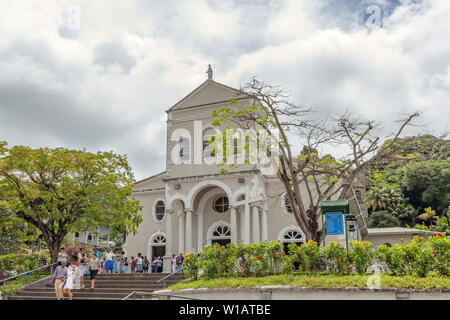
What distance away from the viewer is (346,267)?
11500mm

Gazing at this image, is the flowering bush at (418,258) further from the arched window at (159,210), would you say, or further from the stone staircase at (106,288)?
the arched window at (159,210)

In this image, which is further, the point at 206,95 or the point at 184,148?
the point at 206,95

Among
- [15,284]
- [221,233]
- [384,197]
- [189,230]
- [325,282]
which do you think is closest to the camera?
[325,282]

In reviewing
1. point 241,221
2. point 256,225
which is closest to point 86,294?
point 256,225

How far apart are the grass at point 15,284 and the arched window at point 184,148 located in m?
9.97

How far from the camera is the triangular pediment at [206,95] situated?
2420 centimetres

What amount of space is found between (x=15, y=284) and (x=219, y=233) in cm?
1101

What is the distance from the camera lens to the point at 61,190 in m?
18.0

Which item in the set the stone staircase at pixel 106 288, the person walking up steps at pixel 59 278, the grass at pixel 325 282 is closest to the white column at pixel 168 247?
the stone staircase at pixel 106 288

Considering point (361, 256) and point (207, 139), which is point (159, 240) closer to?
point (207, 139)

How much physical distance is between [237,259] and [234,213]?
8.47 m

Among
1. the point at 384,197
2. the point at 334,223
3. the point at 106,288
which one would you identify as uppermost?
the point at 384,197

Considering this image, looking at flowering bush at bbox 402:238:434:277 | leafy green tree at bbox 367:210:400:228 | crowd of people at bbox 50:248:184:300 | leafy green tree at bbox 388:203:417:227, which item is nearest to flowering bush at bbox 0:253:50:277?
crowd of people at bbox 50:248:184:300
